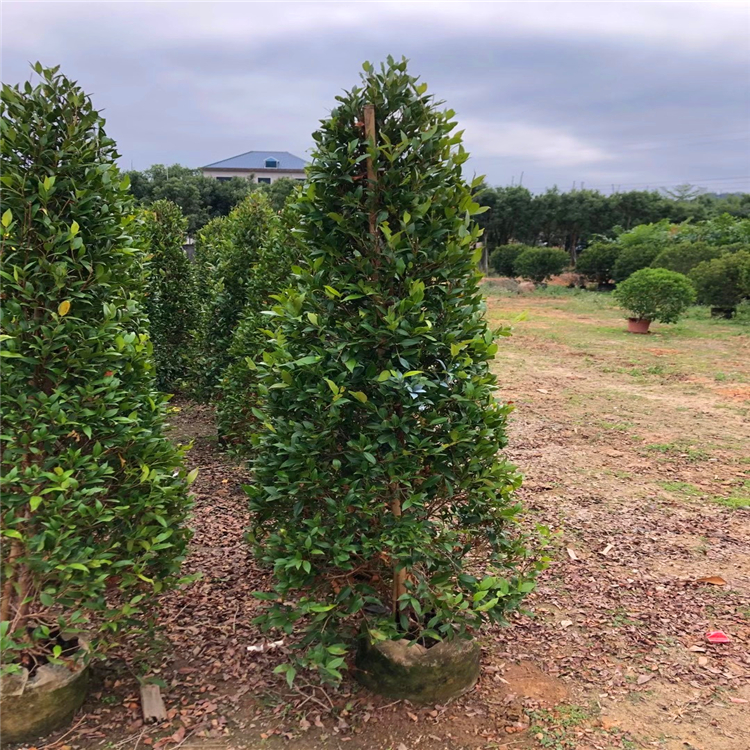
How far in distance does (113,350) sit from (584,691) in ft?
7.96

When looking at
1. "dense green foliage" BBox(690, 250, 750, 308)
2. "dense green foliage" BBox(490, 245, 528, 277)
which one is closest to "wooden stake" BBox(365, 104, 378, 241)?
"dense green foliage" BBox(690, 250, 750, 308)

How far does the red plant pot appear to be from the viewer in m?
14.4

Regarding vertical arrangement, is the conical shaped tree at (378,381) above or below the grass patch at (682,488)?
above

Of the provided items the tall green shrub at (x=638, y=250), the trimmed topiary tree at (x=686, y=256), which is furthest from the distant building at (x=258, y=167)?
the trimmed topiary tree at (x=686, y=256)

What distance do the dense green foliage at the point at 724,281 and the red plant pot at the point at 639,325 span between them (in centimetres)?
351

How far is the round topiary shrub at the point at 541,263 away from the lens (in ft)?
85.7

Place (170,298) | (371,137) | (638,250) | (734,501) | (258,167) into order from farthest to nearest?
1. (258,167)
2. (638,250)
3. (170,298)
4. (734,501)
5. (371,137)

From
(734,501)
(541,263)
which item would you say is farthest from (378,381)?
(541,263)

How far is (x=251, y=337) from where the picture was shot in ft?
17.9

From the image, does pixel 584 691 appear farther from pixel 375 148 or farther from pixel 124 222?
pixel 124 222

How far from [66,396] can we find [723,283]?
17613 mm

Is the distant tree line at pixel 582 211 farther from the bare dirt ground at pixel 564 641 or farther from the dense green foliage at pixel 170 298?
the bare dirt ground at pixel 564 641

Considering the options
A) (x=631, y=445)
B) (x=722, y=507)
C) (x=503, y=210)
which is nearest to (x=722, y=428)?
(x=631, y=445)

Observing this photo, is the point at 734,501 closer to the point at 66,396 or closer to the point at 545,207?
the point at 66,396
